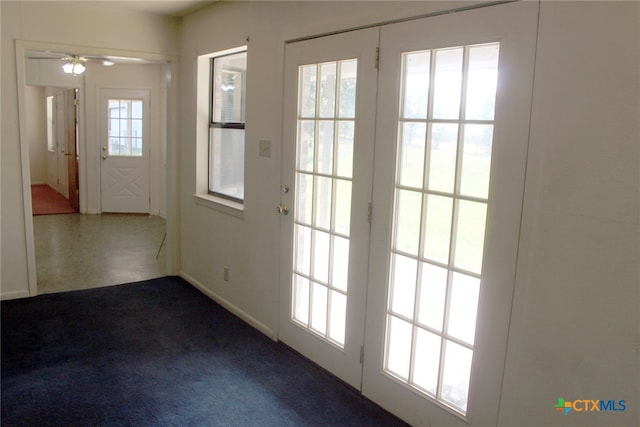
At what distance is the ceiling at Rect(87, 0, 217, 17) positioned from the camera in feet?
12.8

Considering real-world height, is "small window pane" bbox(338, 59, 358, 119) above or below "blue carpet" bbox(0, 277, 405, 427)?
above

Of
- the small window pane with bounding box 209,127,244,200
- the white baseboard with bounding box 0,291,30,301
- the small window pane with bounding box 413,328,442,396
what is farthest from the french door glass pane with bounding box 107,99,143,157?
the small window pane with bounding box 413,328,442,396

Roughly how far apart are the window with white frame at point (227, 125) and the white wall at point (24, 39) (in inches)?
32.7

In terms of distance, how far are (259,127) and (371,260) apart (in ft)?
4.59

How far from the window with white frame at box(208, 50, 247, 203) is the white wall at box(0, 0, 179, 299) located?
832mm

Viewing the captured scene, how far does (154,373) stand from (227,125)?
2069 millimetres

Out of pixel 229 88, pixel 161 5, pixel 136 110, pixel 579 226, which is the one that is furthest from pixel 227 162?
pixel 136 110

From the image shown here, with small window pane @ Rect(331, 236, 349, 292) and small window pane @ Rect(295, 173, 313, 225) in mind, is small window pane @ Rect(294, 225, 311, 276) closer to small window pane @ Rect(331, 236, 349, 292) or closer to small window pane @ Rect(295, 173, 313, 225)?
small window pane @ Rect(295, 173, 313, 225)

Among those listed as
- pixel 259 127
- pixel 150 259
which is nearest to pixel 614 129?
pixel 259 127

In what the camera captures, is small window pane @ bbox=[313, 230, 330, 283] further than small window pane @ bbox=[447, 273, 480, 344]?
Yes

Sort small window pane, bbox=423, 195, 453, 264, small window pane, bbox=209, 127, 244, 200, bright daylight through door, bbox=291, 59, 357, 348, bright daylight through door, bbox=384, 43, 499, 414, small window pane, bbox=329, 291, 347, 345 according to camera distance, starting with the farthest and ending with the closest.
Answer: small window pane, bbox=209, 127, 244, 200, small window pane, bbox=329, 291, 347, 345, bright daylight through door, bbox=291, 59, 357, 348, small window pane, bbox=423, 195, 453, 264, bright daylight through door, bbox=384, 43, 499, 414

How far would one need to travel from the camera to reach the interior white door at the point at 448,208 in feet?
6.34

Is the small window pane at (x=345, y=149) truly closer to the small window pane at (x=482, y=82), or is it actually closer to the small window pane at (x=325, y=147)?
the small window pane at (x=325, y=147)

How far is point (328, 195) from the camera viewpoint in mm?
2850
